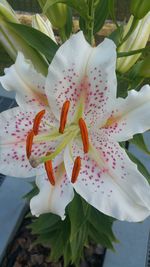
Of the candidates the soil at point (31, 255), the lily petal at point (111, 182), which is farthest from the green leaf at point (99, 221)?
the lily petal at point (111, 182)

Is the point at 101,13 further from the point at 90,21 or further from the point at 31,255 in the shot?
the point at 31,255

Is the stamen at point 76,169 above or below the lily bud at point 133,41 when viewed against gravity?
below

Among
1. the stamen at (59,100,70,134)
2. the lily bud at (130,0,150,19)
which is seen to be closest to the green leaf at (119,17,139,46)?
the lily bud at (130,0,150,19)

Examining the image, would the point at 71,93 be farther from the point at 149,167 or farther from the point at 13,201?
the point at 149,167

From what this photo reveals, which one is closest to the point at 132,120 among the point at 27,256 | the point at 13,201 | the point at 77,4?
the point at 77,4

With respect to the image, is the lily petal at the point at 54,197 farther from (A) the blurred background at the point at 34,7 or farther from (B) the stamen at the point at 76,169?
(A) the blurred background at the point at 34,7

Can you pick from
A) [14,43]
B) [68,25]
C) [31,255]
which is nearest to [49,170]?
[14,43]

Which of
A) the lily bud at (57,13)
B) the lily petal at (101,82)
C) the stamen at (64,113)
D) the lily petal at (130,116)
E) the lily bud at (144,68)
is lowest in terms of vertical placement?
the lily petal at (130,116)
